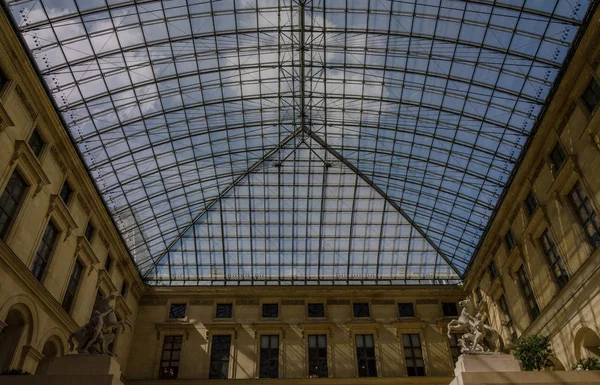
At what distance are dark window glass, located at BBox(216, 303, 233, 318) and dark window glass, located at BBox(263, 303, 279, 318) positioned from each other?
298 centimetres

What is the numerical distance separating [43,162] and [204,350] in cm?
2125

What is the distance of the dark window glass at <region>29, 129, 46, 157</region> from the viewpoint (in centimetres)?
2668

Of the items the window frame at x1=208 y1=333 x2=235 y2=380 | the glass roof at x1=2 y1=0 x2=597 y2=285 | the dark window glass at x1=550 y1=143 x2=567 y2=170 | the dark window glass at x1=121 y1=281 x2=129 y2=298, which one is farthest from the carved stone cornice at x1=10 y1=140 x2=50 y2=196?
the dark window glass at x1=550 y1=143 x2=567 y2=170

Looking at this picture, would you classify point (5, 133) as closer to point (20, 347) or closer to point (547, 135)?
point (20, 347)

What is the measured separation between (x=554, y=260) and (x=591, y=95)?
33.2 feet

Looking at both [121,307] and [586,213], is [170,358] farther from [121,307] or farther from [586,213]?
[586,213]

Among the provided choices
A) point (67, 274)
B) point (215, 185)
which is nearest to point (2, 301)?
point (67, 274)

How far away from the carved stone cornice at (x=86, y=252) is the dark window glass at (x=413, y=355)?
25.7 m

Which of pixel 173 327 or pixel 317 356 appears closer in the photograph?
pixel 317 356

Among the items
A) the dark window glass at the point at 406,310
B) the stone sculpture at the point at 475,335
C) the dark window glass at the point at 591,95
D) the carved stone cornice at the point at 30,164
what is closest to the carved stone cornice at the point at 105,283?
the carved stone cornice at the point at 30,164

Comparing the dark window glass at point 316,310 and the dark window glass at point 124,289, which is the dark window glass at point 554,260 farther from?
the dark window glass at point 124,289

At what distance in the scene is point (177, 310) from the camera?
1751 inches

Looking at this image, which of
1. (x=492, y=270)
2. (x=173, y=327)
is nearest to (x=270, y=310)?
(x=173, y=327)

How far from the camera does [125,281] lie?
4156 cm
